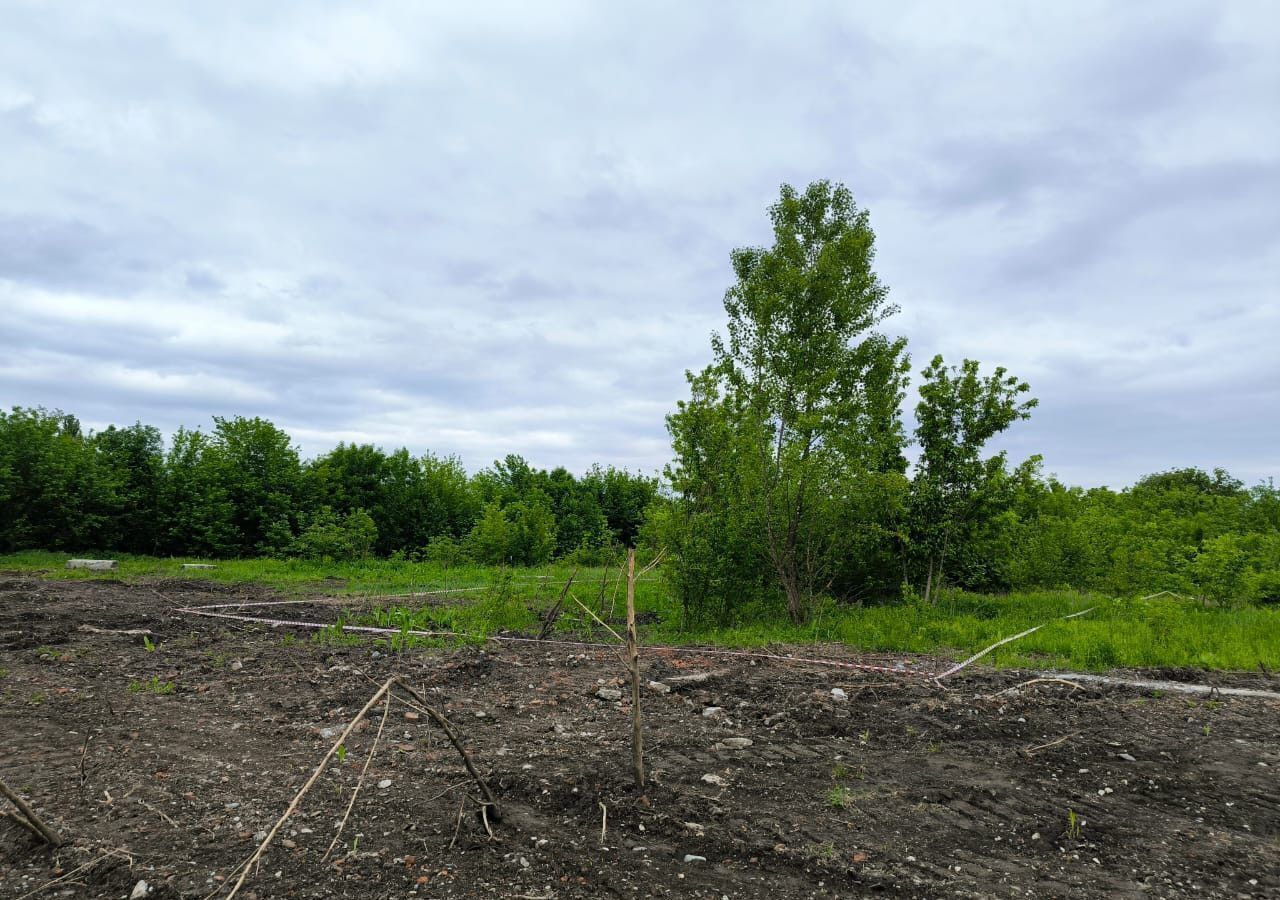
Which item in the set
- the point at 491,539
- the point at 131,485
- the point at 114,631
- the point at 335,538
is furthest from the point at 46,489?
the point at 114,631

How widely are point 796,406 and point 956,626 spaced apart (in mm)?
4105

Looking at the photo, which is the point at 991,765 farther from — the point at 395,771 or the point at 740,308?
the point at 740,308

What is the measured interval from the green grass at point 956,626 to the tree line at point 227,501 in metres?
5.10

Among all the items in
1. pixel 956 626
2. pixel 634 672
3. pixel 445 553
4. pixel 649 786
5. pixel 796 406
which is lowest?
pixel 649 786

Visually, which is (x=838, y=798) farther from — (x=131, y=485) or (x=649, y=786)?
(x=131, y=485)

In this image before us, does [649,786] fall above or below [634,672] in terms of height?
below

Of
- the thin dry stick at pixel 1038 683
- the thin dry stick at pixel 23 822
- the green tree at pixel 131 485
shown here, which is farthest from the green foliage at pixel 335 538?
the thin dry stick at pixel 1038 683

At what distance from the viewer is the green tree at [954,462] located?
38.3 ft

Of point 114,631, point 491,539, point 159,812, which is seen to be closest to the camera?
point 159,812

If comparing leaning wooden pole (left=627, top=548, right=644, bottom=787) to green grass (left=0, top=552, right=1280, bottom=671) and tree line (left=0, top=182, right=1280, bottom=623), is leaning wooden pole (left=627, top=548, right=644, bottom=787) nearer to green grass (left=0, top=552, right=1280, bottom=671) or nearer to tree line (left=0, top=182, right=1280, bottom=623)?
green grass (left=0, top=552, right=1280, bottom=671)

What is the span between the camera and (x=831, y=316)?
1275 cm

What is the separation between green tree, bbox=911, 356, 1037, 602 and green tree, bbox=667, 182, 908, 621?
60cm

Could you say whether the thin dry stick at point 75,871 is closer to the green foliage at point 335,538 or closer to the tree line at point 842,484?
the tree line at point 842,484

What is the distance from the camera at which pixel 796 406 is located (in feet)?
39.2
